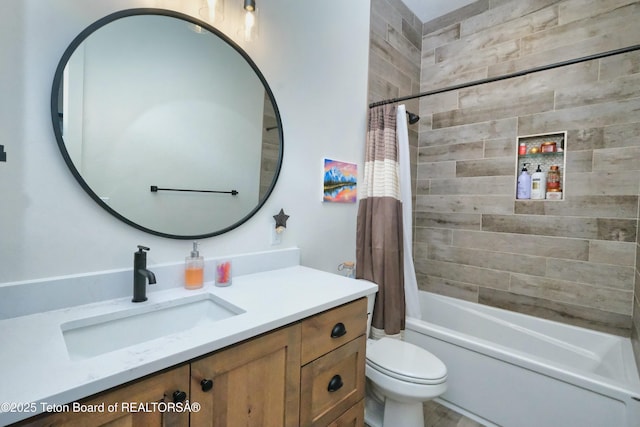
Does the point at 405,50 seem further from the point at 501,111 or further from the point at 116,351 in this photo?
the point at 116,351

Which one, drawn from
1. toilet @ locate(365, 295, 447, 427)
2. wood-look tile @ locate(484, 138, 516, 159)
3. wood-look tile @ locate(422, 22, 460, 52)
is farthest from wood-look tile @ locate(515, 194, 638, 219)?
wood-look tile @ locate(422, 22, 460, 52)

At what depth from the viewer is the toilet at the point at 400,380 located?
4.53 ft

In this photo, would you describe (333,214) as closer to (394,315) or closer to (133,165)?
(394,315)

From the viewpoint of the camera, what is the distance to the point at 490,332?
2.29 meters

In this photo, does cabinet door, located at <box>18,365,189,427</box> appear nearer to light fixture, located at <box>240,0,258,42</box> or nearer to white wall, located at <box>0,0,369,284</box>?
white wall, located at <box>0,0,369,284</box>

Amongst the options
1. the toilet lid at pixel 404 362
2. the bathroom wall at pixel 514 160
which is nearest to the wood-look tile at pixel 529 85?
the bathroom wall at pixel 514 160

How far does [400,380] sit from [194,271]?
108 cm

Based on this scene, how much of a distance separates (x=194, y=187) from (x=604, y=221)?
2.51 m

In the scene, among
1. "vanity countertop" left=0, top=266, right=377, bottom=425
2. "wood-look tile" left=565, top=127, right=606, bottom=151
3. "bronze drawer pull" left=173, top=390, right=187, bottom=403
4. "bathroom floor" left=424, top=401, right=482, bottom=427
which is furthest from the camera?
"wood-look tile" left=565, top=127, right=606, bottom=151

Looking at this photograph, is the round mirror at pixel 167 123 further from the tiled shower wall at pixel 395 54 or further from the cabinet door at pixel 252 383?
the tiled shower wall at pixel 395 54

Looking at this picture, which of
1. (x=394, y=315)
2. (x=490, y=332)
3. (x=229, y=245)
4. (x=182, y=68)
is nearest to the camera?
(x=182, y=68)

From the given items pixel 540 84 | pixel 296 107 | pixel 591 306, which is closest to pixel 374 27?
pixel 296 107

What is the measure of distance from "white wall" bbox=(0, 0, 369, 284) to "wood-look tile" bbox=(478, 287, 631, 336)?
129cm

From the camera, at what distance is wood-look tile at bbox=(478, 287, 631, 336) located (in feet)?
6.19
